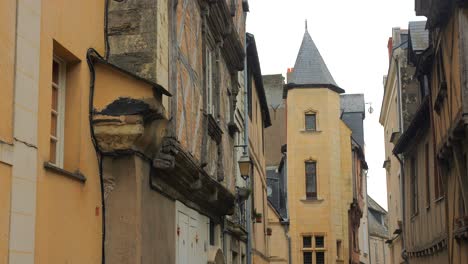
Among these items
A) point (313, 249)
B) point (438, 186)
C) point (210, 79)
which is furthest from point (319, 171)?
point (210, 79)

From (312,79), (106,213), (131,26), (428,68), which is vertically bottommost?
(106,213)

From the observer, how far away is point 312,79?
125 feet

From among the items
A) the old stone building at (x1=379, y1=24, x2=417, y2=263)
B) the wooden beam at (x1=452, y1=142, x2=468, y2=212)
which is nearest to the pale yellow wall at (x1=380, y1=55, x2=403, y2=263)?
the old stone building at (x1=379, y1=24, x2=417, y2=263)

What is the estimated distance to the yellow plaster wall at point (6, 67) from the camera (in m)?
5.93

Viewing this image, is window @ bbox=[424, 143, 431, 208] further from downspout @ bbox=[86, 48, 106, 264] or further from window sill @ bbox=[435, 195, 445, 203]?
downspout @ bbox=[86, 48, 106, 264]

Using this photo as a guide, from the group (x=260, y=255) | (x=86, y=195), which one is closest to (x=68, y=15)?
(x=86, y=195)

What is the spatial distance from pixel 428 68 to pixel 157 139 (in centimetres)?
943

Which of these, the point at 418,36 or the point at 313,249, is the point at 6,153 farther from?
the point at 313,249

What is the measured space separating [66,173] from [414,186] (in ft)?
50.1

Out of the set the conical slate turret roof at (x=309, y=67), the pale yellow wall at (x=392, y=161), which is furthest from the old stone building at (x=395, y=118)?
the conical slate turret roof at (x=309, y=67)

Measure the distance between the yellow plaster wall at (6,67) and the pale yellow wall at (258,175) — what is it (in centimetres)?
1615

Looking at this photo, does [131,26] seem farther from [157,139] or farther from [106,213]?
[106,213]

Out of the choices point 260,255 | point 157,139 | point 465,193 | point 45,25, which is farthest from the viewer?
point 260,255

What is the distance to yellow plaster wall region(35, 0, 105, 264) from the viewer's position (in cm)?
664
